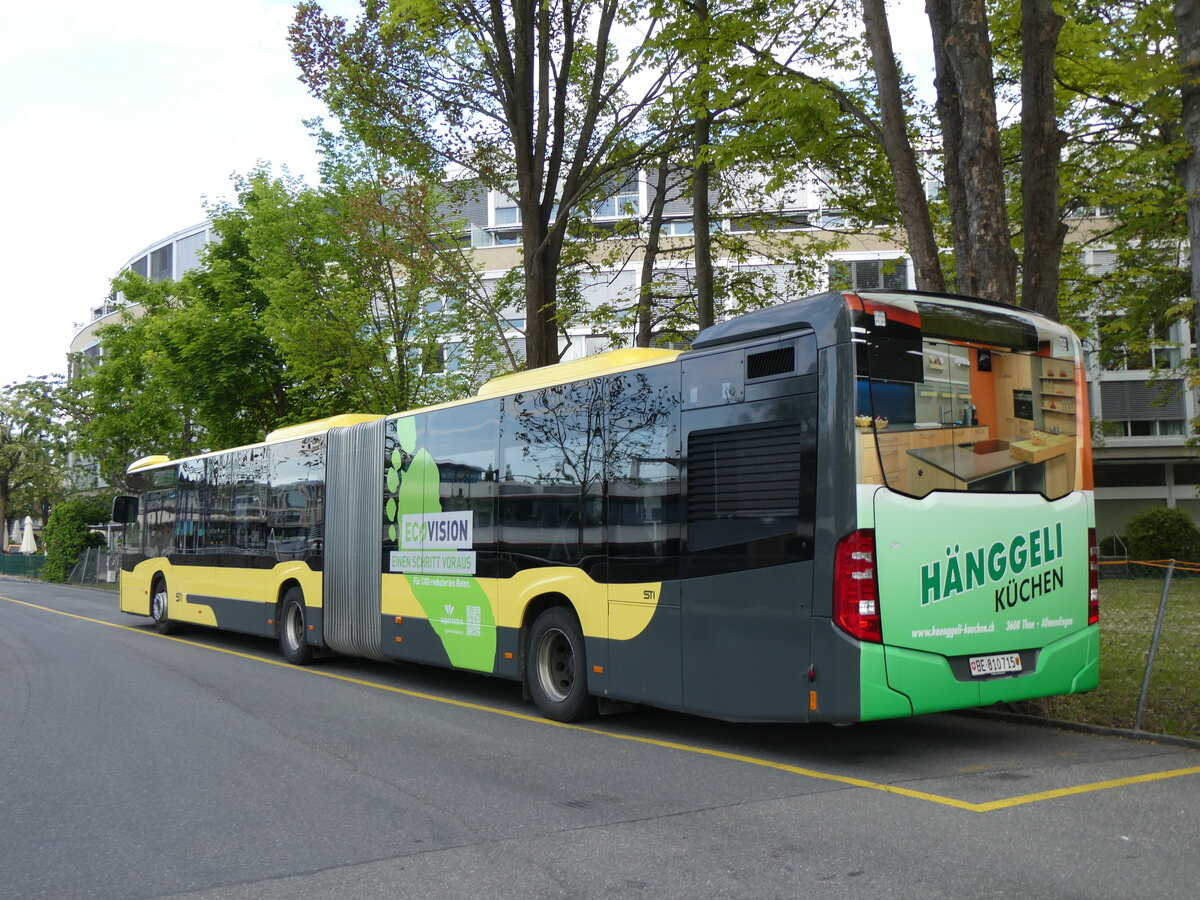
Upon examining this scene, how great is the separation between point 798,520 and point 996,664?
1.82 metres

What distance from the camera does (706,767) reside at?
7.72 m

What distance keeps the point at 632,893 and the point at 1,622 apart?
23725mm

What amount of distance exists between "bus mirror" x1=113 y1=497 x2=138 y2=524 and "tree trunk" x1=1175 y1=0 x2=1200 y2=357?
1898 centimetres

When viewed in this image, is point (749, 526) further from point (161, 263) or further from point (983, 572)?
point (161, 263)

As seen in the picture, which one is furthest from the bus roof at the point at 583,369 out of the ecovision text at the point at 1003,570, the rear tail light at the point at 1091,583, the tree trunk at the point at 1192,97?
the tree trunk at the point at 1192,97

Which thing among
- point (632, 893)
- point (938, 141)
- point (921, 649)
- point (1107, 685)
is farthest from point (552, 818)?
point (938, 141)

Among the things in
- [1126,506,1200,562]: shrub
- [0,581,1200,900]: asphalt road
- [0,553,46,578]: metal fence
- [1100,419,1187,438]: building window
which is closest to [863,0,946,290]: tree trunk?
[0,581,1200,900]: asphalt road

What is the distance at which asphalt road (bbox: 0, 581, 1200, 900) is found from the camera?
16.6 ft

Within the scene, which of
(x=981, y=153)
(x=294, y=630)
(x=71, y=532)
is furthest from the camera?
(x=71, y=532)

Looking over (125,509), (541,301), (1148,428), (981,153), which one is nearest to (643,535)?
(981,153)

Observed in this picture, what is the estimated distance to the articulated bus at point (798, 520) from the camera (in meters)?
7.36

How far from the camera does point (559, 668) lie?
10211 mm

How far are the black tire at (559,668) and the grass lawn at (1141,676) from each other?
3.87 meters

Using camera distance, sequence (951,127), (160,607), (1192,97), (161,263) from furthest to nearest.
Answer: (161,263), (160,607), (951,127), (1192,97)
